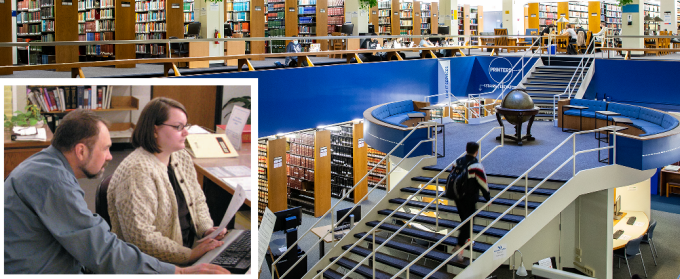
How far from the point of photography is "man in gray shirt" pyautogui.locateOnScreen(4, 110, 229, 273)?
2.72 metres

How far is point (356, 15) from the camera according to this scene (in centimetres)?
1538

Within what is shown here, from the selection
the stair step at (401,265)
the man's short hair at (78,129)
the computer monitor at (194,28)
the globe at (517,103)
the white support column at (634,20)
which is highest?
the white support column at (634,20)

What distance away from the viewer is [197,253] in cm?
288

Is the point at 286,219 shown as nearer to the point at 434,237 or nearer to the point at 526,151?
the point at 434,237

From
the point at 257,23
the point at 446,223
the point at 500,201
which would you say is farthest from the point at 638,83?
the point at 257,23

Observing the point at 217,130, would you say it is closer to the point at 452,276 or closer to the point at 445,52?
the point at 452,276

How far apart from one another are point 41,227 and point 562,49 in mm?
16106

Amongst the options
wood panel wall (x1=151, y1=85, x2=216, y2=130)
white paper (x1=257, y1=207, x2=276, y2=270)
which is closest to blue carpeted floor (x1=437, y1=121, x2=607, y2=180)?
white paper (x1=257, y1=207, x2=276, y2=270)

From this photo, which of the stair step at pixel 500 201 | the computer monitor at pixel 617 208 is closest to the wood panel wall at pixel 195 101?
the stair step at pixel 500 201

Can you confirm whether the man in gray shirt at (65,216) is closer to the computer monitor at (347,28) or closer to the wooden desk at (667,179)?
the computer monitor at (347,28)

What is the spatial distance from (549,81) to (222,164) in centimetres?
1163

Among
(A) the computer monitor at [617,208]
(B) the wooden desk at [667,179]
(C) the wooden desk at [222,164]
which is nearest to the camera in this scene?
(C) the wooden desk at [222,164]

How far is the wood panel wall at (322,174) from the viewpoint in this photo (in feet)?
38.1

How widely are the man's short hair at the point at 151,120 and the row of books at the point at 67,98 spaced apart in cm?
20
